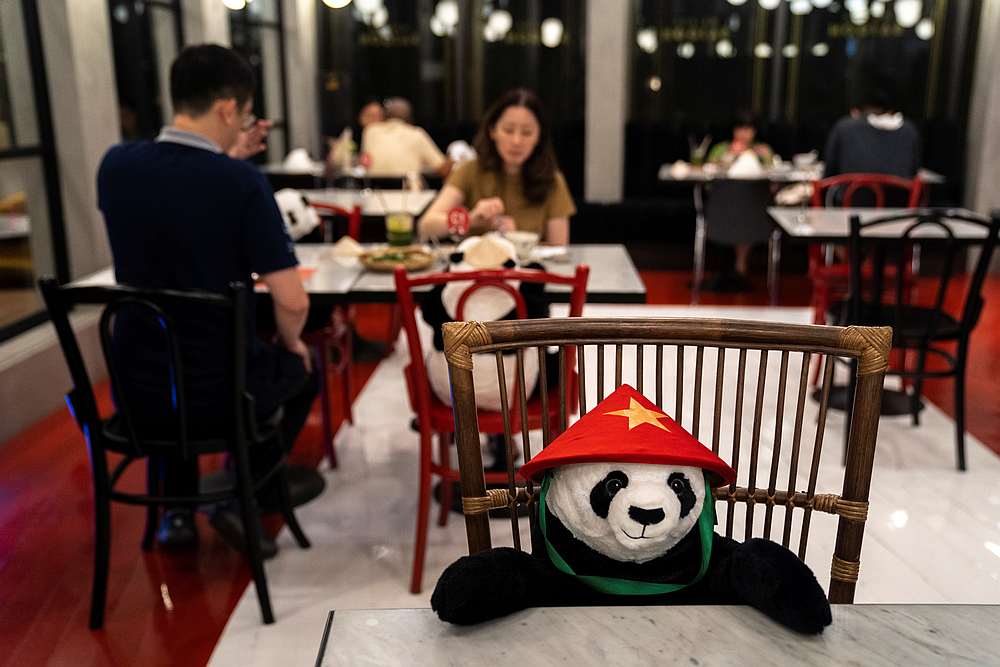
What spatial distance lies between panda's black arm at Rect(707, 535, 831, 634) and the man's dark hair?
5.53 ft

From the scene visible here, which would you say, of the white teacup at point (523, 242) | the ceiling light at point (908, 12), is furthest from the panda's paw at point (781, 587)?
the ceiling light at point (908, 12)

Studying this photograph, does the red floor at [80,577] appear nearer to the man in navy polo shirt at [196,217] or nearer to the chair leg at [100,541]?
the chair leg at [100,541]

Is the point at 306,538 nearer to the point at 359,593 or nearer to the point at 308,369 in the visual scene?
the point at 359,593

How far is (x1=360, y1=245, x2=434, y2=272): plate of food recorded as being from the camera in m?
2.88

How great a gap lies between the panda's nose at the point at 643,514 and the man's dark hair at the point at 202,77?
65.7 inches

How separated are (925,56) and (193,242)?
7566 mm

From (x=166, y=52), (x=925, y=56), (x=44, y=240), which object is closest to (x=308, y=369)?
(x=44, y=240)

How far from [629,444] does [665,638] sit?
7.9 inches

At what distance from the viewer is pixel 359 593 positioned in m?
2.41

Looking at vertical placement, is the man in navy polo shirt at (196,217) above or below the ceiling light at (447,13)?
below

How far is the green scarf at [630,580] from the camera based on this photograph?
1.04 m

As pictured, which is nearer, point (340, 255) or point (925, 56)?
point (340, 255)

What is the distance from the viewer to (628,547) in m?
0.99

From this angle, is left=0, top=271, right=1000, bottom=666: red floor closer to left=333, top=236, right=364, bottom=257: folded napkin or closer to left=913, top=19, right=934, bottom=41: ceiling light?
left=333, top=236, right=364, bottom=257: folded napkin
